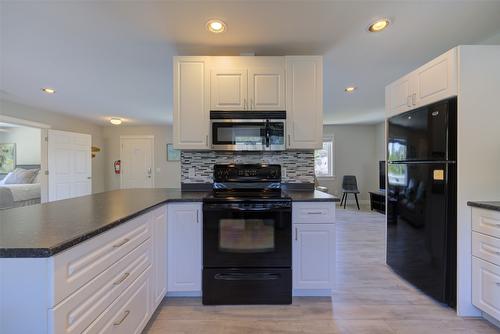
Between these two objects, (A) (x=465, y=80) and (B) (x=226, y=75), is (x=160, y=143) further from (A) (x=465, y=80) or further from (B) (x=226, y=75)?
(A) (x=465, y=80)

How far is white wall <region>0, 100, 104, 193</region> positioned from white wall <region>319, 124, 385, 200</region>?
637cm

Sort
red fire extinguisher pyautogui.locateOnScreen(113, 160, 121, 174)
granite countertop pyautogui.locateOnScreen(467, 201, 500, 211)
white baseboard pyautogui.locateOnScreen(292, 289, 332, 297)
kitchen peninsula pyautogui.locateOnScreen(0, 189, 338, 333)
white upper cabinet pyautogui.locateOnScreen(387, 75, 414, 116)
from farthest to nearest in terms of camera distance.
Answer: red fire extinguisher pyautogui.locateOnScreen(113, 160, 121, 174) → white upper cabinet pyautogui.locateOnScreen(387, 75, 414, 116) → white baseboard pyautogui.locateOnScreen(292, 289, 332, 297) → granite countertop pyautogui.locateOnScreen(467, 201, 500, 211) → kitchen peninsula pyautogui.locateOnScreen(0, 189, 338, 333)

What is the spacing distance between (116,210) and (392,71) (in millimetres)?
3296

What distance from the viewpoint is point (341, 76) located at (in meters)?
3.07

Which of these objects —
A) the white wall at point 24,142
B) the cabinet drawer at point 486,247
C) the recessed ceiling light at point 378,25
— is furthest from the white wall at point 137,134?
the cabinet drawer at point 486,247

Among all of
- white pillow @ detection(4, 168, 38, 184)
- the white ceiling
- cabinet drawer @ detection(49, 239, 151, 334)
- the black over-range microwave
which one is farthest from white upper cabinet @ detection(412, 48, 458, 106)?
white pillow @ detection(4, 168, 38, 184)

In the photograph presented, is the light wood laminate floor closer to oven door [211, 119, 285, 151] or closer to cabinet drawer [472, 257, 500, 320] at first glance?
cabinet drawer [472, 257, 500, 320]

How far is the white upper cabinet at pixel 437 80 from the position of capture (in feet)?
5.80

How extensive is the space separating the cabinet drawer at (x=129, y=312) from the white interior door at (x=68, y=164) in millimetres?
4491

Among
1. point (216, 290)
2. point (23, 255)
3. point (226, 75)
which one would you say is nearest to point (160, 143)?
point (226, 75)

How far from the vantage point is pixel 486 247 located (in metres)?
1.66

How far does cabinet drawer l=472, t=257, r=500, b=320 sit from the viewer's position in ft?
5.23

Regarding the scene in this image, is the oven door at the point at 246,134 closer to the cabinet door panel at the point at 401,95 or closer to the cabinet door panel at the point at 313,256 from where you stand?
the cabinet door panel at the point at 313,256

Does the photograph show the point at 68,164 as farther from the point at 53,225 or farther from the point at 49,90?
the point at 53,225
